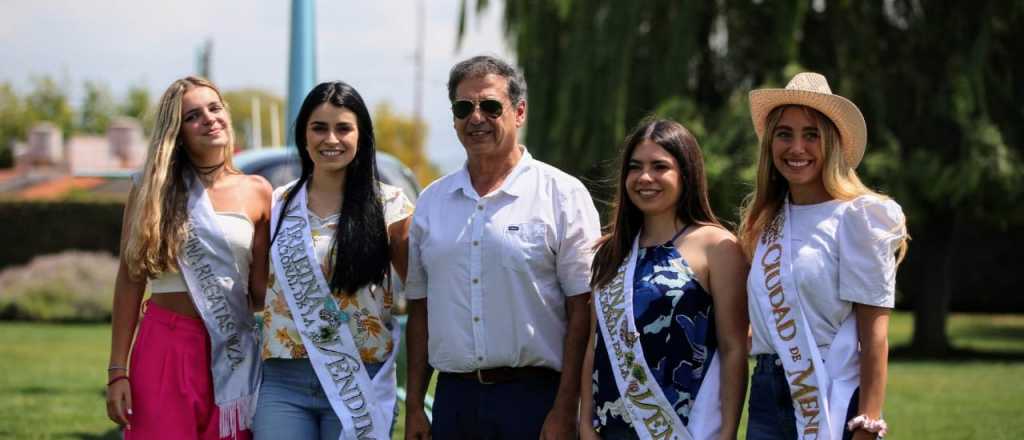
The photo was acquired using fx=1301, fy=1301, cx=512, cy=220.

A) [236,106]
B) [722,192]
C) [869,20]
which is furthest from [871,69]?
[236,106]

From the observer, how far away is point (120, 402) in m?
4.15

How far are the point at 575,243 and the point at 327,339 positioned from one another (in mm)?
841

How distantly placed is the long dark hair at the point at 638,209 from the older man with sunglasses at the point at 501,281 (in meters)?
0.15

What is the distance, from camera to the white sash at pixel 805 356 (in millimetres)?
3588

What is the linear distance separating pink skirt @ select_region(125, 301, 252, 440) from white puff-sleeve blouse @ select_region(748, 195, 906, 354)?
1.80 meters

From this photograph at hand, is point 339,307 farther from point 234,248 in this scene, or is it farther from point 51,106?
point 51,106

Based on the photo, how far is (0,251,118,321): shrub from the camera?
22.6 m

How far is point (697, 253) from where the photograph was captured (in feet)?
12.6

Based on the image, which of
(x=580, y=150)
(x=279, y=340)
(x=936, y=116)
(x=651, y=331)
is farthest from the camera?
(x=580, y=150)

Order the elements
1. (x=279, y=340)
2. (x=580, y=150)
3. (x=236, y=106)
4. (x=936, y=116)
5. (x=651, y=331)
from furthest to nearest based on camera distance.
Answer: (x=236, y=106)
(x=580, y=150)
(x=936, y=116)
(x=279, y=340)
(x=651, y=331)

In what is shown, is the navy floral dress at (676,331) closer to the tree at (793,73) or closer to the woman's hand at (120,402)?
the woman's hand at (120,402)

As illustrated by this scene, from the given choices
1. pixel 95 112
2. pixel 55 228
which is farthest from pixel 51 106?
pixel 55 228

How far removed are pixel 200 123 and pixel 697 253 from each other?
1714mm

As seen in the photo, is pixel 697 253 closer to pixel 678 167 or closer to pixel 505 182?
pixel 678 167
